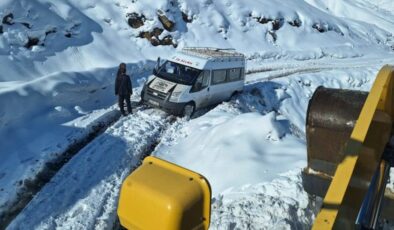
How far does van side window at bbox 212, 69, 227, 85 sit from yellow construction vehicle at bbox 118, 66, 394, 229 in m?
10.8

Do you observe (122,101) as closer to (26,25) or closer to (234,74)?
(234,74)

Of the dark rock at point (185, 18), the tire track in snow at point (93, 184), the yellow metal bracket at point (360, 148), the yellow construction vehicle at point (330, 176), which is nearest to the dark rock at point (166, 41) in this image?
the dark rock at point (185, 18)

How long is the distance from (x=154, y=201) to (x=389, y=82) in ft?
10.9

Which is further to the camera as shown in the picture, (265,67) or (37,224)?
(265,67)

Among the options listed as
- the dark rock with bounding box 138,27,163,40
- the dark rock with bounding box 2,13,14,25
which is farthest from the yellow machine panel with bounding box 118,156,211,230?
the dark rock with bounding box 138,27,163,40

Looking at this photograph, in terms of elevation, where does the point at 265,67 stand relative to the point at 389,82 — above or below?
below

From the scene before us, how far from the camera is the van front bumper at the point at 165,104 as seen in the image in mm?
15297

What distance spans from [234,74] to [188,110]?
12.3 feet

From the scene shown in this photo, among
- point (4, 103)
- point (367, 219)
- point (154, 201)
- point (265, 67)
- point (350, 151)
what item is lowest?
Result: point (265, 67)

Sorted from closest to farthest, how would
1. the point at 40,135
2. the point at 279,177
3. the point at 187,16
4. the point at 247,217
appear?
the point at 247,217 < the point at 279,177 < the point at 40,135 < the point at 187,16

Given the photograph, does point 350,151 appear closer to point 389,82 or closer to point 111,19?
point 389,82

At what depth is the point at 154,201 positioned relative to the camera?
8.13 feet

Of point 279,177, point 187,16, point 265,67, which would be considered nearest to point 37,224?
point 279,177

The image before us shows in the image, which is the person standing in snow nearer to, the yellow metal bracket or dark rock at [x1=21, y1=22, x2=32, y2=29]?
dark rock at [x1=21, y1=22, x2=32, y2=29]
